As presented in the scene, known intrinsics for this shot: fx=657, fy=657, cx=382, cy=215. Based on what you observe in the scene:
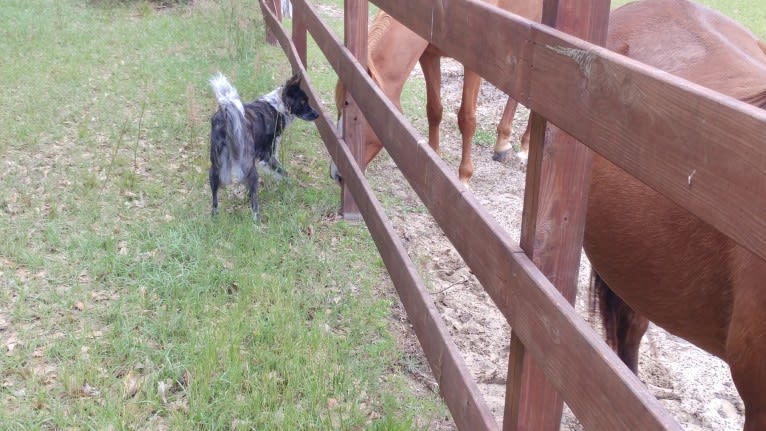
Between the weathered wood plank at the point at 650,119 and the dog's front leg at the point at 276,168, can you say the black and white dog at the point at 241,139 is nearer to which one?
the dog's front leg at the point at 276,168

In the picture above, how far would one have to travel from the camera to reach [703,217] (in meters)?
1.03

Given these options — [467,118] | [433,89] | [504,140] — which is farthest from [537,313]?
[504,140]

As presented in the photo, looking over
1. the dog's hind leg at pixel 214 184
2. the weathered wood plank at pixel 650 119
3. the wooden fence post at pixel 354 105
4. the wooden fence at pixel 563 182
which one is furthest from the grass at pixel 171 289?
the weathered wood plank at pixel 650 119

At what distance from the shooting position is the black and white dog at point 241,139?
449cm

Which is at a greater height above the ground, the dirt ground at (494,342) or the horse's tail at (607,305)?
the horse's tail at (607,305)

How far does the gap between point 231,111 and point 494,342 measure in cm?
233

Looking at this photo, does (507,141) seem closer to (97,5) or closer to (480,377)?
(480,377)

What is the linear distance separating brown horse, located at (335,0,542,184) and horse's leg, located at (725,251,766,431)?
2789 millimetres

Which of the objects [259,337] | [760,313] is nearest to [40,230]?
[259,337]

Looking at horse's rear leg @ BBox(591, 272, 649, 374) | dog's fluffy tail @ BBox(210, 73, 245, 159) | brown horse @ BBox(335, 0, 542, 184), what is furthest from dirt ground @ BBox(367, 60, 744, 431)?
dog's fluffy tail @ BBox(210, 73, 245, 159)

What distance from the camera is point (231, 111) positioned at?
446 centimetres

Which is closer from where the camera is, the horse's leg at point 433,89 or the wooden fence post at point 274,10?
the horse's leg at point 433,89

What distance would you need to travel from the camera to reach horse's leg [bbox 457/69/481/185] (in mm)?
5477

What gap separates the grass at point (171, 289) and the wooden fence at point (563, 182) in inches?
27.2
